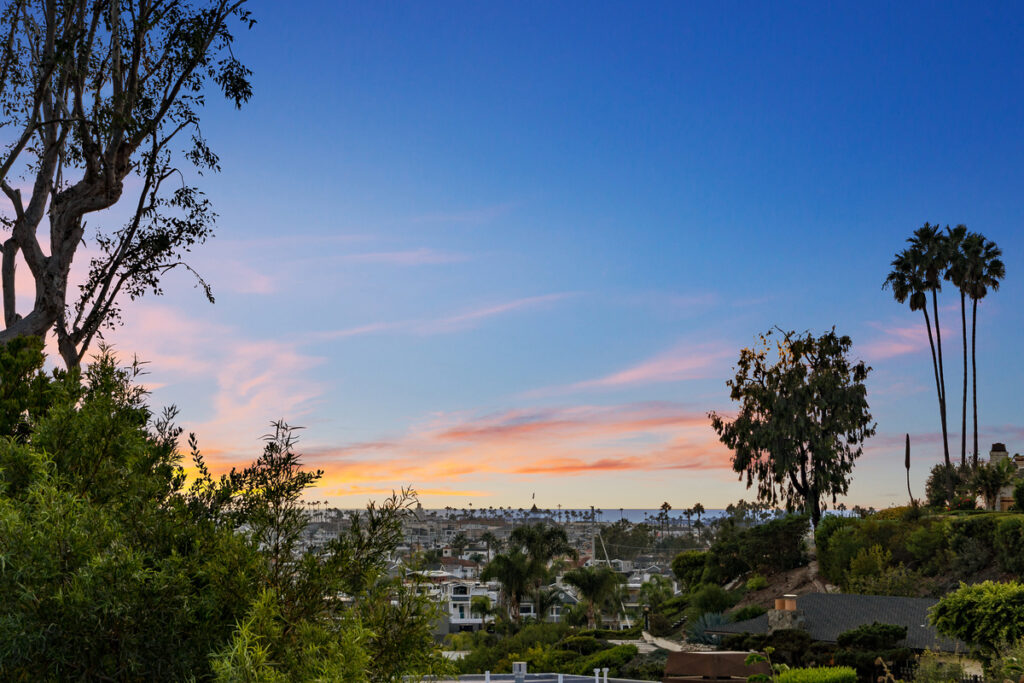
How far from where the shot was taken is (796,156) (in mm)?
33031

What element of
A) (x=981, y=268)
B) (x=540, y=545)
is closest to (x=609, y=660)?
(x=540, y=545)

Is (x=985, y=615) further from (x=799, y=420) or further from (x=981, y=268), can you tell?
(x=981, y=268)

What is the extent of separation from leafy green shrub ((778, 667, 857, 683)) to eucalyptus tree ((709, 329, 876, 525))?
24479mm

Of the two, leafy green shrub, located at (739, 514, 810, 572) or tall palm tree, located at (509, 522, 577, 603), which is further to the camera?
tall palm tree, located at (509, 522, 577, 603)

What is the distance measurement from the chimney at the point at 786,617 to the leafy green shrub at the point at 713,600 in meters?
11.9

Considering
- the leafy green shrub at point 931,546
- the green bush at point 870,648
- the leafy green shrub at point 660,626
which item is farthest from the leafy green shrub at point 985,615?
the leafy green shrub at point 660,626

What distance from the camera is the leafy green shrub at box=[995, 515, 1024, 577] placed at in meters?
33.8

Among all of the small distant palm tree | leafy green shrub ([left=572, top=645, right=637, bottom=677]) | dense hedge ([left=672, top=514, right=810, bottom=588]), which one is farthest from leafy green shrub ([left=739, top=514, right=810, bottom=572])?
leafy green shrub ([left=572, top=645, right=637, bottom=677])

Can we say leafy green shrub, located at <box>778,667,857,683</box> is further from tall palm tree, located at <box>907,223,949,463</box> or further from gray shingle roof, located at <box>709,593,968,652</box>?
tall palm tree, located at <box>907,223,949,463</box>

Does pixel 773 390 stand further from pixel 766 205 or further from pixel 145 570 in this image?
pixel 145 570

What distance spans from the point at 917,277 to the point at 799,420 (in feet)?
46.0

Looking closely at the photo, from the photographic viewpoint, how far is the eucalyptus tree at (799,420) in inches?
1827

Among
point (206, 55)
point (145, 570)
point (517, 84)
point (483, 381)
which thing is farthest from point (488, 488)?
point (145, 570)

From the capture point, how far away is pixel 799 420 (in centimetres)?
4622
